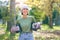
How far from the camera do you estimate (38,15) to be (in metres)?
6.04

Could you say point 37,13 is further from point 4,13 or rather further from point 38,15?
point 4,13

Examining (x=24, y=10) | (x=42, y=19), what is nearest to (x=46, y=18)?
(x=42, y=19)

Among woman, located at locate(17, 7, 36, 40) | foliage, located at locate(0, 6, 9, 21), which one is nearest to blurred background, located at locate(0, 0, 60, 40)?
foliage, located at locate(0, 6, 9, 21)

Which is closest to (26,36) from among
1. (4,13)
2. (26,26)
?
(26,26)

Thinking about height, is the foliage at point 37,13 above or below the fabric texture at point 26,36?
above

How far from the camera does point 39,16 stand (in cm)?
606

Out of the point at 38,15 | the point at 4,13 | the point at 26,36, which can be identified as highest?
the point at 4,13

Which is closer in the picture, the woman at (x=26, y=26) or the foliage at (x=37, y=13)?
the woman at (x=26, y=26)

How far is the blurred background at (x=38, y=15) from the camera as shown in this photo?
19.4 ft

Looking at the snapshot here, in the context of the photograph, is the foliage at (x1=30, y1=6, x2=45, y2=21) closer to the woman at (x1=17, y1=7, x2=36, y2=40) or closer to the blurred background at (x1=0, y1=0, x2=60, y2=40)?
the blurred background at (x1=0, y1=0, x2=60, y2=40)

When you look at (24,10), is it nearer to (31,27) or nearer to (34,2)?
(31,27)

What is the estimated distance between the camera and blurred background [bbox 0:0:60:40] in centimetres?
590

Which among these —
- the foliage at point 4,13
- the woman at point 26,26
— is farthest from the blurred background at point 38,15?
the woman at point 26,26

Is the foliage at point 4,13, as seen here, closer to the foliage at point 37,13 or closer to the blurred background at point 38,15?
the blurred background at point 38,15
